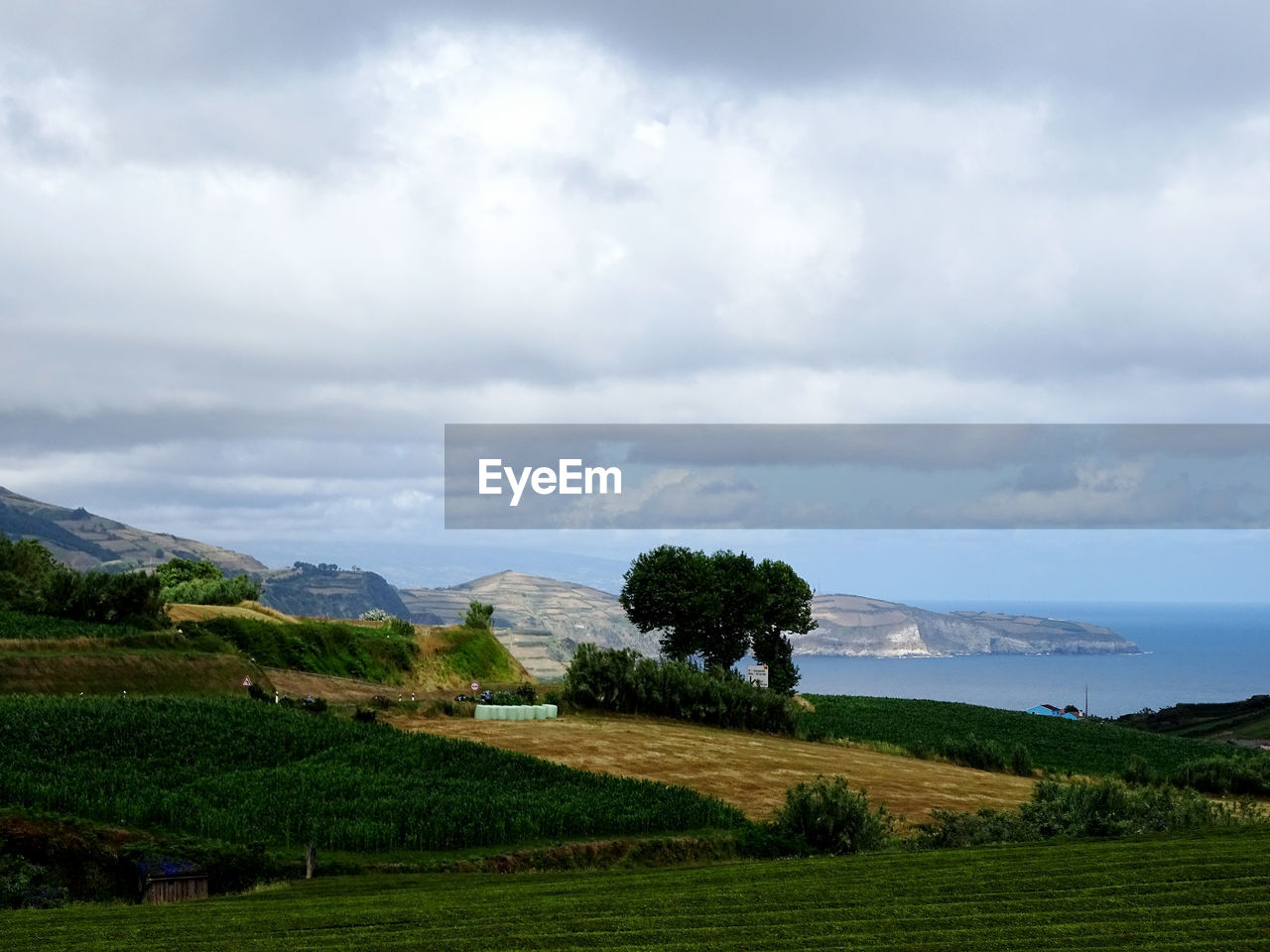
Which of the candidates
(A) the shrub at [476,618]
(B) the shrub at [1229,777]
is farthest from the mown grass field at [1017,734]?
(A) the shrub at [476,618]

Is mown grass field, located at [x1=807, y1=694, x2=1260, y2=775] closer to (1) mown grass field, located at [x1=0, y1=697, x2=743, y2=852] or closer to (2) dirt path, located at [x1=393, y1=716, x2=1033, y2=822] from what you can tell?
(2) dirt path, located at [x1=393, y1=716, x2=1033, y2=822]

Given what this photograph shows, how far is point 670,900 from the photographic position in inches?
790

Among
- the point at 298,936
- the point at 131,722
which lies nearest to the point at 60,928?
the point at 298,936

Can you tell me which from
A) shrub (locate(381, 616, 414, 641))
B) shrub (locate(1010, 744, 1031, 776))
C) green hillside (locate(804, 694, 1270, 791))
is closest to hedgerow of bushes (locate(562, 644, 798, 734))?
green hillside (locate(804, 694, 1270, 791))

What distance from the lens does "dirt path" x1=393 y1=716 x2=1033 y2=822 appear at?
1638 inches

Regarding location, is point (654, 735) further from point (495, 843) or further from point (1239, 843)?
point (1239, 843)

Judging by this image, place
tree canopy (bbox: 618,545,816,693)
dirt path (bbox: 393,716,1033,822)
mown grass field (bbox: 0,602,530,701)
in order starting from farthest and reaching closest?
1. tree canopy (bbox: 618,545,816,693)
2. mown grass field (bbox: 0,602,530,701)
3. dirt path (bbox: 393,716,1033,822)

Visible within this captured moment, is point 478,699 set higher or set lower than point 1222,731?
higher

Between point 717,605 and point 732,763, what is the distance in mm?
37456

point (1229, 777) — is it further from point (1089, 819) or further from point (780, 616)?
point (780, 616)

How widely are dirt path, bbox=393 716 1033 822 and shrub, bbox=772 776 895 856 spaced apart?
5.80 metres

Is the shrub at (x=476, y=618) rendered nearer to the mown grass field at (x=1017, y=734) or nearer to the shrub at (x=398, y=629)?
the shrub at (x=398, y=629)

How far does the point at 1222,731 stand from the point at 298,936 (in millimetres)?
120455

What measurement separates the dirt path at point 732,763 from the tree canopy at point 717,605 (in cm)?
2695
